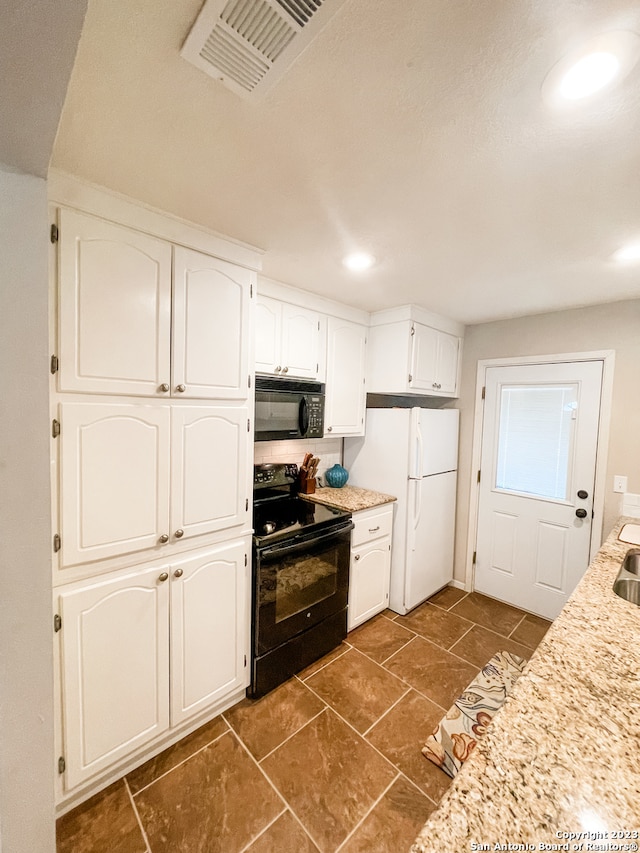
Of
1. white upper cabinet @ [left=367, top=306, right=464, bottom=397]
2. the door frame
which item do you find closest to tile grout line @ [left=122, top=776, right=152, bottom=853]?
white upper cabinet @ [left=367, top=306, right=464, bottom=397]

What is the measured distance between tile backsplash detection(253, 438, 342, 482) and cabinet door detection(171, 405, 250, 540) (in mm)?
477

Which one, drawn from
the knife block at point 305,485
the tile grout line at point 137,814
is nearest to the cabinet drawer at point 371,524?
the knife block at point 305,485

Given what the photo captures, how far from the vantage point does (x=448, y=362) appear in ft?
9.78

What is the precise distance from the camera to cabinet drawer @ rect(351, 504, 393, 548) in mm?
2369

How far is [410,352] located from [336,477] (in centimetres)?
117

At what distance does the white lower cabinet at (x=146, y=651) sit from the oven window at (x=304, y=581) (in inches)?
8.3

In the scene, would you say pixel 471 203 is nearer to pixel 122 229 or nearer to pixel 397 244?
pixel 397 244

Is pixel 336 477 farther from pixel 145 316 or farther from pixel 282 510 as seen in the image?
pixel 145 316

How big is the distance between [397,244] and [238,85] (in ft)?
3.27

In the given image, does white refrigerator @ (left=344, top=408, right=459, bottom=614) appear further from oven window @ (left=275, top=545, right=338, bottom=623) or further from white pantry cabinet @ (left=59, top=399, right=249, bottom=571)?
white pantry cabinet @ (left=59, top=399, right=249, bottom=571)

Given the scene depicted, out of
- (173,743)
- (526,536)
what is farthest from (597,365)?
(173,743)

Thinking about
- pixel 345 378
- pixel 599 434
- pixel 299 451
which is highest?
pixel 345 378

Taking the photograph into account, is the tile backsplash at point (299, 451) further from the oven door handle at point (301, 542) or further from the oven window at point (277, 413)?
the oven door handle at point (301, 542)

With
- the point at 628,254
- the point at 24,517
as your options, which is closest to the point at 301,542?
the point at 24,517
